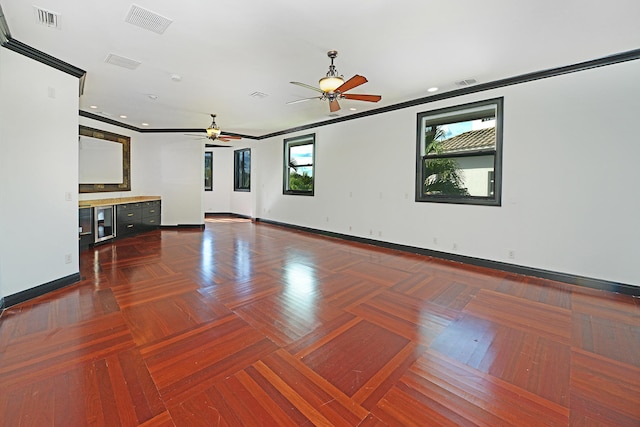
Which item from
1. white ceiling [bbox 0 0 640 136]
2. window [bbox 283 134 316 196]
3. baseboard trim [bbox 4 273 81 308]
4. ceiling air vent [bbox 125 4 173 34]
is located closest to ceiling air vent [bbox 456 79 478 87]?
white ceiling [bbox 0 0 640 136]

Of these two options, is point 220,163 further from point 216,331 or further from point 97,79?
point 216,331

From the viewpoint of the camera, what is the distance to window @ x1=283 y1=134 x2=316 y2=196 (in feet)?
25.1

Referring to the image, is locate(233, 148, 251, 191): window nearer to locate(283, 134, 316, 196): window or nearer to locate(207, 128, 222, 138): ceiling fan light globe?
locate(283, 134, 316, 196): window

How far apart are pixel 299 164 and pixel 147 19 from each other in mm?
5462

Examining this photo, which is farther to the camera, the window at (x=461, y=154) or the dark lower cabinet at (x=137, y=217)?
the dark lower cabinet at (x=137, y=217)

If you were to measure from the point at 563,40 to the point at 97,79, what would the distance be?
5.85 m

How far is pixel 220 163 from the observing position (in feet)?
35.8

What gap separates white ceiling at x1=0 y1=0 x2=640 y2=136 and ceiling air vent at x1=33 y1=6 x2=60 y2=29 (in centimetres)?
4

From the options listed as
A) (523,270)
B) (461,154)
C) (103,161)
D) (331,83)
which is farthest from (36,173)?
(523,270)

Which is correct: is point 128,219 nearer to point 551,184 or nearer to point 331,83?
point 331,83

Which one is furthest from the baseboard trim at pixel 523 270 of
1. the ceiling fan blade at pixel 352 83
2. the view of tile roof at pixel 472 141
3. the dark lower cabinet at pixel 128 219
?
the dark lower cabinet at pixel 128 219

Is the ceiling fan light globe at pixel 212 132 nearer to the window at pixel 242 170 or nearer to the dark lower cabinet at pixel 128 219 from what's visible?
the dark lower cabinet at pixel 128 219

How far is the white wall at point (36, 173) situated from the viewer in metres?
2.92

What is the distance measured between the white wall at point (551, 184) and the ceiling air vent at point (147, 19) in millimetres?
4013
